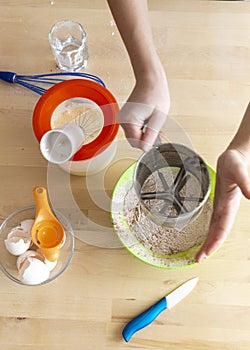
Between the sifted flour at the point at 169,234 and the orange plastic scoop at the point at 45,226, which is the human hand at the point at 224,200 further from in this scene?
the orange plastic scoop at the point at 45,226

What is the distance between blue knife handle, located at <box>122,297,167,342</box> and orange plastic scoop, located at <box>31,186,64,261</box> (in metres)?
0.17

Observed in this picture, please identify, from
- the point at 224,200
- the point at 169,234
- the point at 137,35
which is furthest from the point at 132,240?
the point at 137,35

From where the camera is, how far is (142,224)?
86cm

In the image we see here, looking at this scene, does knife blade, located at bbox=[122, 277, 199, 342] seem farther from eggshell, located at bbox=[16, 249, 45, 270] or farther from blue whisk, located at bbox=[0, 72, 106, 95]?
blue whisk, located at bbox=[0, 72, 106, 95]

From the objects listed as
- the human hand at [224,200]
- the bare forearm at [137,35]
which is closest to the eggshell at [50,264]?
the human hand at [224,200]

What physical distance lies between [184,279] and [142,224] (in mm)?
119

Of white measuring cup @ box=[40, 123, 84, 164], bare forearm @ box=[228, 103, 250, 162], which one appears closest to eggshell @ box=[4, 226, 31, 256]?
white measuring cup @ box=[40, 123, 84, 164]

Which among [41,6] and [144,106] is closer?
[144,106]

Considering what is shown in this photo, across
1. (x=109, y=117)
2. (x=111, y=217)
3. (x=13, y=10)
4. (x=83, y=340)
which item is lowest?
(x=83, y=340)

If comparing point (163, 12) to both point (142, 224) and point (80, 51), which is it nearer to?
point (80, 51)

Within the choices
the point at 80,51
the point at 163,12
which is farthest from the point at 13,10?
the point at 163,12

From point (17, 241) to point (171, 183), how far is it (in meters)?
0.28

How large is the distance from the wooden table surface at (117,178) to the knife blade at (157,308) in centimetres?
1

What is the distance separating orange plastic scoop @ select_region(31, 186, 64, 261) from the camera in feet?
2.80
